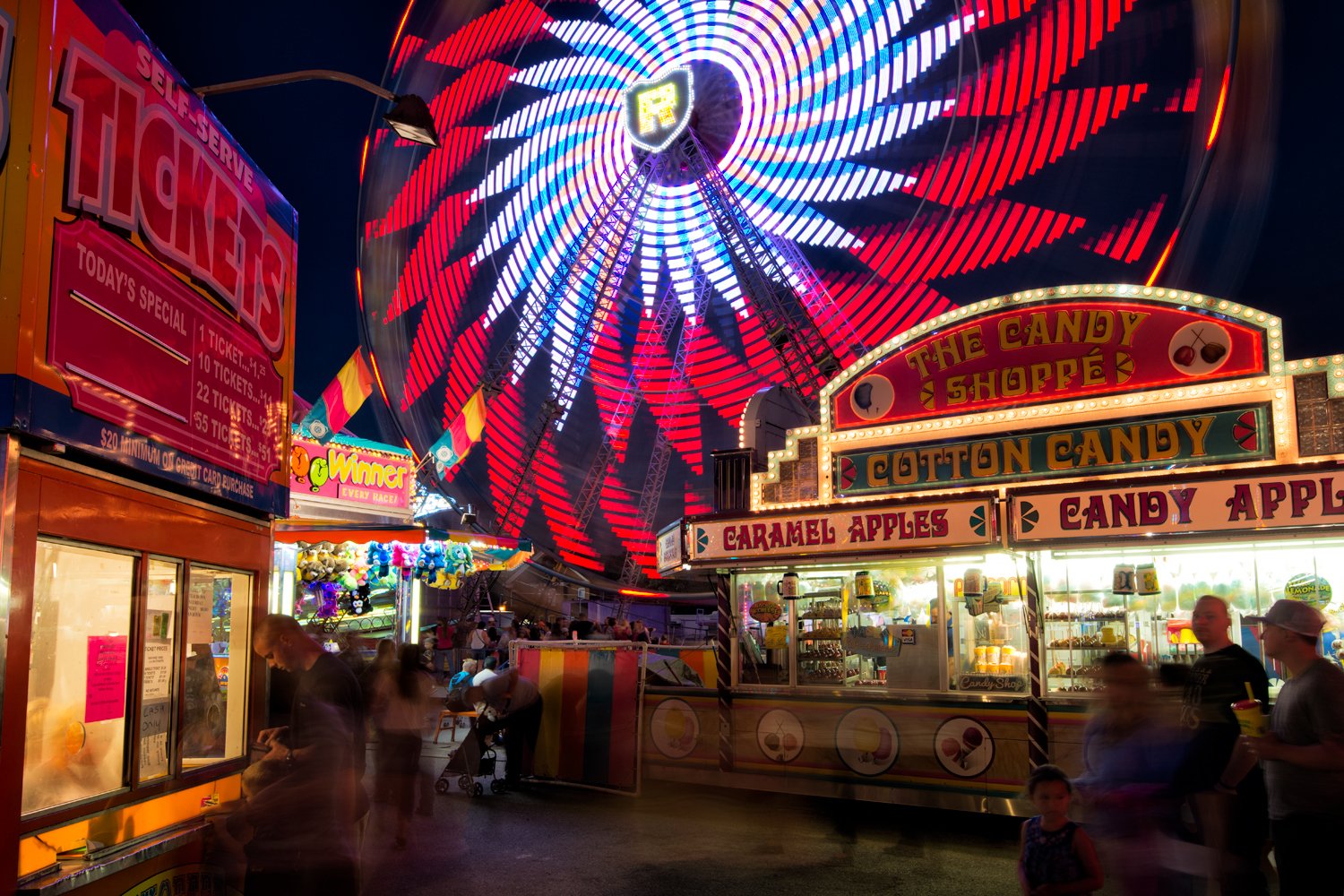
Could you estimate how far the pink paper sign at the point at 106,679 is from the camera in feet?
13.7

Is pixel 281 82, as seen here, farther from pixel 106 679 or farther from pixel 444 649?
pixel 444 649

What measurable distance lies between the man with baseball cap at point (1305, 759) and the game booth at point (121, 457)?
14.5 feet

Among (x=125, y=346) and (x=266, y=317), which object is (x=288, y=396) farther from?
(x=125, y=346)

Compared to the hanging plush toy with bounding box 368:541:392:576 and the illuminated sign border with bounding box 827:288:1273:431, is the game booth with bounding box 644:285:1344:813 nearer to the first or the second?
the illuminated sign border with bounding box 827:288:1273:431

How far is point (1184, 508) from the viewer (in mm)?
8453

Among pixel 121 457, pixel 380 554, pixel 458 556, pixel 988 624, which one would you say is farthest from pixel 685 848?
pixel 458 556

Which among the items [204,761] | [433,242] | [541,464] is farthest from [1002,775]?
[541,464]

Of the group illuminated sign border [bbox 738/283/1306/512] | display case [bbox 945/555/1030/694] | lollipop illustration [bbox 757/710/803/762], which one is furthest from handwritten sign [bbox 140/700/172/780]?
display case [bbox 945/555/1030/694]

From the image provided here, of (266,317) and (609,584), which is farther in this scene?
(609,584)

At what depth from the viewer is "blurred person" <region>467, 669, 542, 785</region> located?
10953 millimetres

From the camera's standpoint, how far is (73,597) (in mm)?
4078

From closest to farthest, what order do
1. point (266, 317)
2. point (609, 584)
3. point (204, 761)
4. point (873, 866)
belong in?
point (204, 761), point (266, 317), point (873, 866), point (609, 584)

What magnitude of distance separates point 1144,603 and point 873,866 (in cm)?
418

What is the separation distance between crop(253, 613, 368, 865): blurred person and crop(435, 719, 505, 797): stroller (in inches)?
214
